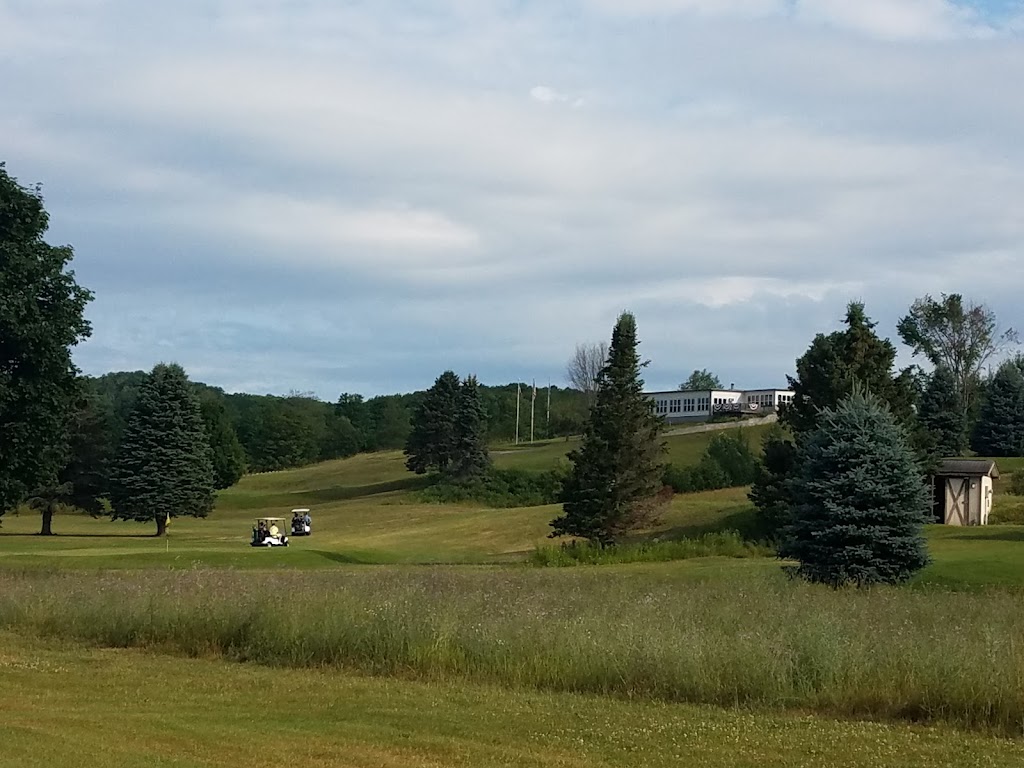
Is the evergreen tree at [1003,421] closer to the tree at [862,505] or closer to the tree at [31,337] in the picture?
the tree at [862,505]

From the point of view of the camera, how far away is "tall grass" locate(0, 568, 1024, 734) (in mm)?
10688

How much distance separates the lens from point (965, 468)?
49.8m

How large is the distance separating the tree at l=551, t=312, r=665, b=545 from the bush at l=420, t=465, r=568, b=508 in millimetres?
32677

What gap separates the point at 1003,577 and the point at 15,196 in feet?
75.2

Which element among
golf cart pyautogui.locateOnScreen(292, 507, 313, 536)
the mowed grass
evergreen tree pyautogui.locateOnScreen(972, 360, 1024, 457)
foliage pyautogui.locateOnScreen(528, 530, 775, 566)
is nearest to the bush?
golf cart pyautogui.locateOnScreen(292, 507, 313, 536)

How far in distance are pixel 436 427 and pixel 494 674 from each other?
7803cm

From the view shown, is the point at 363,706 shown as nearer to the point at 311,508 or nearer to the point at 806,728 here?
the point at 806,728

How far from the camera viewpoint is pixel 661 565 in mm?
35156

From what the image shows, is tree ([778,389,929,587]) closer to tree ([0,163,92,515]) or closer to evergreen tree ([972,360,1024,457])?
tree ([0,163,92,515])

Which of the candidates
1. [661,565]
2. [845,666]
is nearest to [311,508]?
[661,565]

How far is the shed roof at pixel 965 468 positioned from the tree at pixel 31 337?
35.6m

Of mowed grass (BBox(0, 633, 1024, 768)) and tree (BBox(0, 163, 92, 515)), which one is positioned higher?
tree (BBox(0, 163, 92, 515))

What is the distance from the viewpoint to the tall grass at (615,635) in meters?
10.7

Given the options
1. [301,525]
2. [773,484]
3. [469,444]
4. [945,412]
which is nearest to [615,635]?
[773,484]
